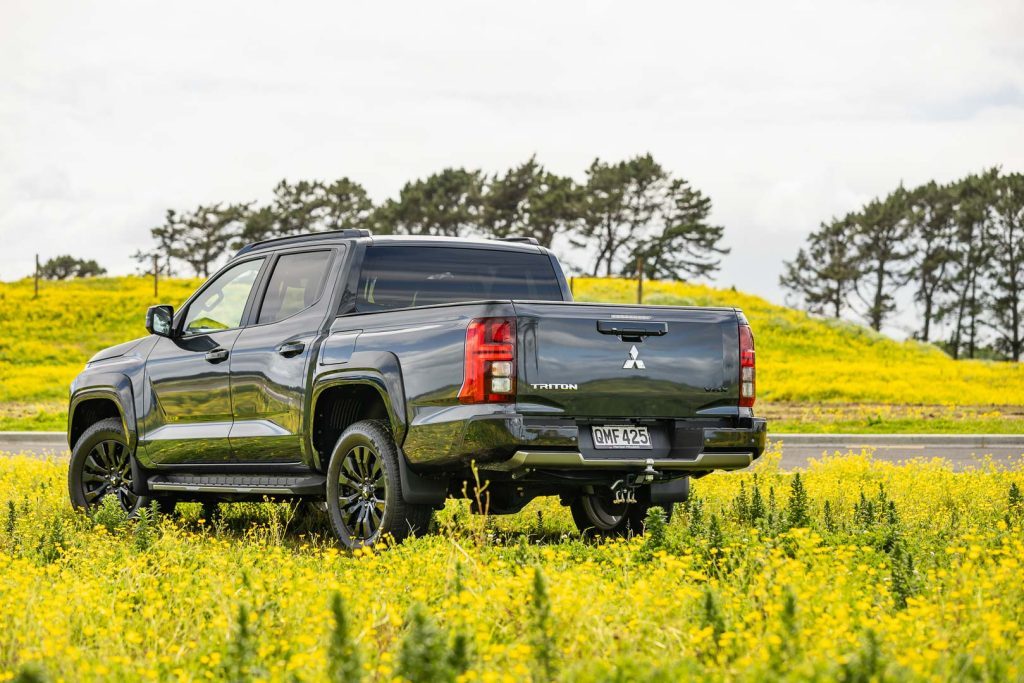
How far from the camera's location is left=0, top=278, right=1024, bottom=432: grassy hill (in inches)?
1038

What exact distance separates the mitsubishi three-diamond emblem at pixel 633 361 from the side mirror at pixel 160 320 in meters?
3.81

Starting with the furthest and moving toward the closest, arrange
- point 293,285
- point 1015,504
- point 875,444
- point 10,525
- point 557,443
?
point 875,444 → point 1015,504 → point 293,285 → point 10,525 → point 557,443

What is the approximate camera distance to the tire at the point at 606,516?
859cm

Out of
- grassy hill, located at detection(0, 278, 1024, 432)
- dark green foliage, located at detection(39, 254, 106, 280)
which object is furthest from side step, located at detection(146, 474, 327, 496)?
dark green foliage, located at detection(39, 254, 106, 280)

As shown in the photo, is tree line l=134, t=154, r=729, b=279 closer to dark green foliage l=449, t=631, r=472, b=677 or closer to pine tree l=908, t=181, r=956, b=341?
pine tree l=908, t=181, r=956, b=341

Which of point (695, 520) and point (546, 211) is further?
point (546, 211)

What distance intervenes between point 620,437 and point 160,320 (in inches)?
154

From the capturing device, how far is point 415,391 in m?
7.05

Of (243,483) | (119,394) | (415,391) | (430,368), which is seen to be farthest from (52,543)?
(430,368)

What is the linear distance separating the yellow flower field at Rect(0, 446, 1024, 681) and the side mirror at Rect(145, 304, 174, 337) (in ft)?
5.02

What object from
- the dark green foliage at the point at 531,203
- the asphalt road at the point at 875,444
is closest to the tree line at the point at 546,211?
the dark green foliage at the point at 531,203

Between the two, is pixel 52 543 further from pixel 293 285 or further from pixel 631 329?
pixel 631 329

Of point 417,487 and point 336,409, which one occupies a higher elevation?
point 336,409

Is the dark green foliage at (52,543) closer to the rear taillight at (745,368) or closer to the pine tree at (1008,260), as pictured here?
the rear taillight at (745,368)
